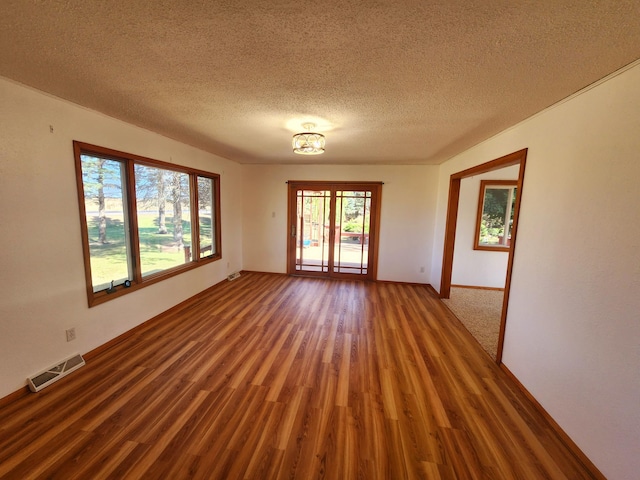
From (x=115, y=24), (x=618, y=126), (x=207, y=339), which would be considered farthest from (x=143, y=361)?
(x=618, y=126)

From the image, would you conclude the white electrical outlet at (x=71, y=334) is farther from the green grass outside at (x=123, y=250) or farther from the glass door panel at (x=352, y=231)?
the glass door panel at (x=352, y=231)

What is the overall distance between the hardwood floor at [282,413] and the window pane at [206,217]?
5.27 ft

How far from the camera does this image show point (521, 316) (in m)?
2.25

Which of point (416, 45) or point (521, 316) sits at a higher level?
point (416, 45)

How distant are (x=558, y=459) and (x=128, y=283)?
401 cm

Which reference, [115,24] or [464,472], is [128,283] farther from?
[464,472]

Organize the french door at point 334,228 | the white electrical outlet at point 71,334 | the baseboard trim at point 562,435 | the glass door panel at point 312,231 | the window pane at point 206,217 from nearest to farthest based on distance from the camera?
the baseboard trim at point 562,435 < the white electrical outlet at point 71,334 < the window pane at point 206,217 < the french door at point 334,228 < the glass door panel at point 312,231

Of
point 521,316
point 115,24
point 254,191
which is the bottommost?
point 521,316

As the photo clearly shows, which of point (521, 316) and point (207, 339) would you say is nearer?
point (521, 316)

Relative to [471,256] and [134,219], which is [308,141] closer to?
[134,219]

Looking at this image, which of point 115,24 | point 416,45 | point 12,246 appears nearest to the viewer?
point 115,24

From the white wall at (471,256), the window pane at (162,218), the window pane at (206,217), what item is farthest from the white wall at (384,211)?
the window pane at (162,218)

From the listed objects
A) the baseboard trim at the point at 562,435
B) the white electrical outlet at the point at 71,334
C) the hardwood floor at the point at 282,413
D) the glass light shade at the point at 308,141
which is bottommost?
the hardwood floor at the point at 282,413

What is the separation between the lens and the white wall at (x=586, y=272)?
1.36 metres
